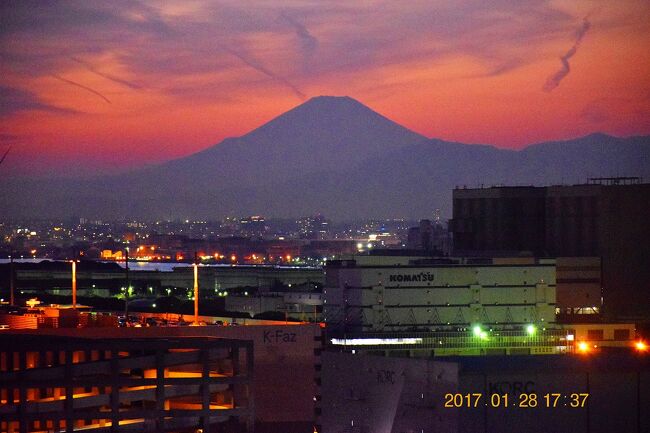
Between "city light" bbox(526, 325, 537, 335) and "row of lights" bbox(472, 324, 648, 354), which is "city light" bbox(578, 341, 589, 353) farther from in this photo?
"city light" bbox(526, 325, 537, 335)

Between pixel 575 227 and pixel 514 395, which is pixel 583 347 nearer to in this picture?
pixel 514 395

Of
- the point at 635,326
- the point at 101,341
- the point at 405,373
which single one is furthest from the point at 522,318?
the point at 101,341

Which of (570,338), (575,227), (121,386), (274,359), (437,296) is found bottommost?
(570,338)

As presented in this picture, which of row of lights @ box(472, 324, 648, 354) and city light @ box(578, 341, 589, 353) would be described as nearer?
row of lights @ box(472, 324, 648, 354)

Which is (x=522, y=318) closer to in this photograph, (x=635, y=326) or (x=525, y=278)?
(x=525, y=278)
